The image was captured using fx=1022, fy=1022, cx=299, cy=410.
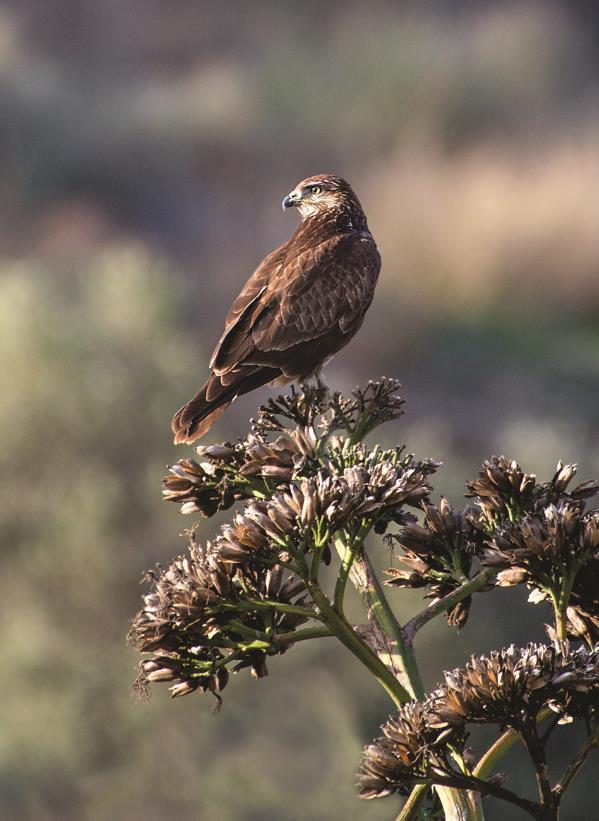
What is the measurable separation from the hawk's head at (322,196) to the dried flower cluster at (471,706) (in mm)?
3215

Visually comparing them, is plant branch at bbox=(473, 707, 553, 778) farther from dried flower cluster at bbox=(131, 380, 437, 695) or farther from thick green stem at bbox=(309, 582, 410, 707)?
dried flower cluster at bbox=(131, 380, 437, 695)

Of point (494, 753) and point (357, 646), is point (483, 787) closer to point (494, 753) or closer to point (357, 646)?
point (494, 753)

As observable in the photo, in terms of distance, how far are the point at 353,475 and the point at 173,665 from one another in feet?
2.22

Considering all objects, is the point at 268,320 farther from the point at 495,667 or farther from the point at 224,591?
the point at 495,667

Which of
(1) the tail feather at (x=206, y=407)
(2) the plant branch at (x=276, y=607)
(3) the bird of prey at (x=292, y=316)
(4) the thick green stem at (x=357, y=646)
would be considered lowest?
(4) the thick green stem at (x=357, y=646)

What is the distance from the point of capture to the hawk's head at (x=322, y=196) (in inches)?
206

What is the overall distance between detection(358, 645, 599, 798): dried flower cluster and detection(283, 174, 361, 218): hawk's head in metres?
3.21

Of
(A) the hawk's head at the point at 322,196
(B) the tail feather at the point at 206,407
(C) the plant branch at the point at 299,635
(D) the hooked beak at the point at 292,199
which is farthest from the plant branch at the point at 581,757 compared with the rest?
(D) the hooked beak at the point at 292,199

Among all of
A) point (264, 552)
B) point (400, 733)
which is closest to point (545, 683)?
point (400, 733)

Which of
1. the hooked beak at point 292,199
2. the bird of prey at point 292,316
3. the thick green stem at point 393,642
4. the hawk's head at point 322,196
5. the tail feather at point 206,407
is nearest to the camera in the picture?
the thick green stem at point 393,642

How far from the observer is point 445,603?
275cm

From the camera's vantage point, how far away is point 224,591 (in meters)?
2.57

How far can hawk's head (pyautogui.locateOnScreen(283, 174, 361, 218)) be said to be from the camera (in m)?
5.23

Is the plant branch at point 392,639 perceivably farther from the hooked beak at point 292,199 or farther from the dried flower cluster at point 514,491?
the hooked beak at point 292,199
